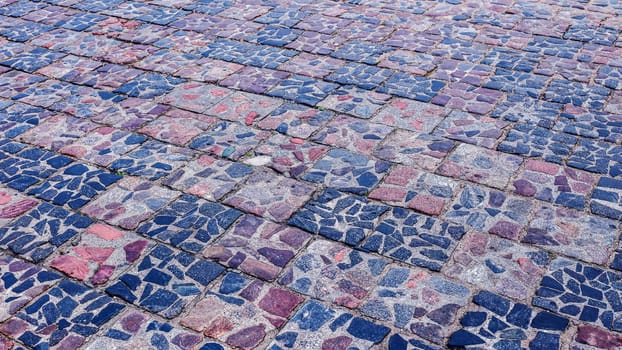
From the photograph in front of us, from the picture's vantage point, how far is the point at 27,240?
4.22 meters

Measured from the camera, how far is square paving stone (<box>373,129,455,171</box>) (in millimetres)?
4859

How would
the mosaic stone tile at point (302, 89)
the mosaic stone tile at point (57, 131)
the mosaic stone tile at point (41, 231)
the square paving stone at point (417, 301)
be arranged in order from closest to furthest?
the square paving stone at point (417, 301), the mosaic stone tile at point (41, 231), the mosaic stone tile at point (57, 131), the mosaic stone tile at point (302, 89)

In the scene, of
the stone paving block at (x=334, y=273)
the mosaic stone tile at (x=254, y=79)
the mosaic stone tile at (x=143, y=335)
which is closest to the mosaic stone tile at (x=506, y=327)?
the stone paving block at (x=334, y=273)

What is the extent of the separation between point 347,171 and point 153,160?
1304 mm

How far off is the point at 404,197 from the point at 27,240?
221 centimetres

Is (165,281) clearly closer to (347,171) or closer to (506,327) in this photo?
(347,171)

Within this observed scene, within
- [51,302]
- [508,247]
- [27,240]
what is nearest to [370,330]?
[508,247]

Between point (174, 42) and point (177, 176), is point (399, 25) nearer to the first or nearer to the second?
point (174, 42)

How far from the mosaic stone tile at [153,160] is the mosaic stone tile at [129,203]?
0.11 metres

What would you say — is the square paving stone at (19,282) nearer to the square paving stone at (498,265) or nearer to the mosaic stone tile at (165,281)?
the mosaic stone tile at (165,281)

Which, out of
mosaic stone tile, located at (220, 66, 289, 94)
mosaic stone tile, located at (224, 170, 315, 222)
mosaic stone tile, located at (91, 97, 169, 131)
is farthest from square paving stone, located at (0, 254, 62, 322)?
mosaic stone tile, located at (220, 66, 289, 94)

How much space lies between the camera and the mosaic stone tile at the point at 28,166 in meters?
4.80

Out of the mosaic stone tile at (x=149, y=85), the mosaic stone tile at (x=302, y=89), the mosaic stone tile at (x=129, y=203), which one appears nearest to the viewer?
the mosaic stone tile at (x=129, y=203)

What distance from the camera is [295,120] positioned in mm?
5418
